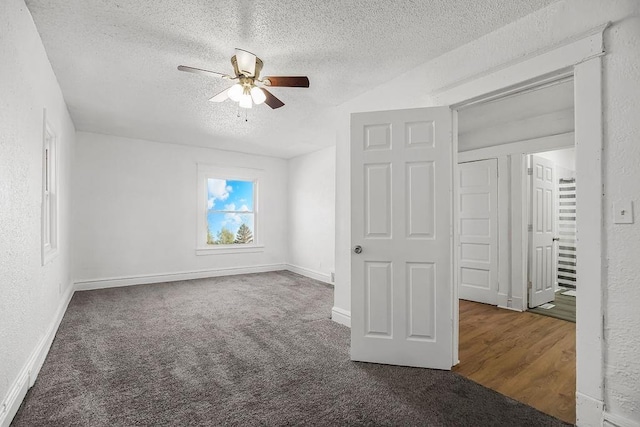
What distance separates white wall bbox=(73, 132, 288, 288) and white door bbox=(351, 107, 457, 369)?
13.7ft

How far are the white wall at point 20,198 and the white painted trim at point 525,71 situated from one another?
9.38 ft

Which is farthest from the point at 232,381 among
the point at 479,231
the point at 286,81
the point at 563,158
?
the point at 563,158

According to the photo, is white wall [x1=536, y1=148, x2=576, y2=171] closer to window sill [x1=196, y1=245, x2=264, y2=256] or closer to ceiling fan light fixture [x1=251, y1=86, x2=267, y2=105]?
ceiling fan light fixture [x1=251, y1=86, x2=267, y2=105]

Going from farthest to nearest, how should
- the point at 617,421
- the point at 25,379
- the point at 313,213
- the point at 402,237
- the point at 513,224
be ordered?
1. the point at 313,213
2. the point at 513,224
3. the point at 402,237
4. the point at 25,379
5. the point at 617,421

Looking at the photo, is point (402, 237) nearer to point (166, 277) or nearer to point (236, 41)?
point (236, 41)

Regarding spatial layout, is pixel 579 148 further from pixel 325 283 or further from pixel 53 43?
pixel 325 283

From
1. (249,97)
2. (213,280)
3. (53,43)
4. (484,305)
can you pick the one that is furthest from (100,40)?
(484,305)

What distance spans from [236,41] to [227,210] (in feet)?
14.0

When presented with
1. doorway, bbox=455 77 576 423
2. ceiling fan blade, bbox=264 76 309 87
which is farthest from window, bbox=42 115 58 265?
doorway, bbox=455 77 576 423

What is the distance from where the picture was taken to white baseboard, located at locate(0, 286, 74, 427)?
5.65 feet

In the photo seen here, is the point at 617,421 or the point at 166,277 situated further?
the point at 166,277

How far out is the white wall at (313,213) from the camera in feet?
18.9

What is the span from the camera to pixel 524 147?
3.97 m

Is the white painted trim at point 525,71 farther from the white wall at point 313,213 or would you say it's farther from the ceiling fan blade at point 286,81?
the white wall at point 313,213
